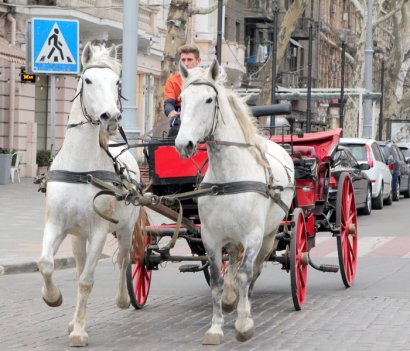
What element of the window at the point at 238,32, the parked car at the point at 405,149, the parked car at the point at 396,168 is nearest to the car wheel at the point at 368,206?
the parked car at the point at 396,168

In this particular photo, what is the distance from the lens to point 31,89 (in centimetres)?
3697

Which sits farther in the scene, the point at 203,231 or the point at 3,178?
the point at 3,178

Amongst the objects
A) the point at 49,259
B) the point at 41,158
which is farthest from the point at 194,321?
the point at 41,158

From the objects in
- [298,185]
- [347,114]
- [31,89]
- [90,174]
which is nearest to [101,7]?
[31,89]

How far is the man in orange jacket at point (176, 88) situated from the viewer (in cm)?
1108

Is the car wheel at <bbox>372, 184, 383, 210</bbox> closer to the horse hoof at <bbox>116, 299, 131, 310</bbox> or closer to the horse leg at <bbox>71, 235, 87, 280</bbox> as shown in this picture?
the horse hoof at <bbox>116, 299, 131, 310</bbox>

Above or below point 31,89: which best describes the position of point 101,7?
above

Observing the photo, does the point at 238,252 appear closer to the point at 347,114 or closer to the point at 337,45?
the point at 347,114

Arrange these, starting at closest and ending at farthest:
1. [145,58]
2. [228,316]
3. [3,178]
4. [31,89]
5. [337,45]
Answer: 1. [228,316]
2. [3,178]
3. [31,89]
4. [145,58]
5. [337,45]

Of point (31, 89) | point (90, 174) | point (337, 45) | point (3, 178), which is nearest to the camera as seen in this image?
point (90, 174)

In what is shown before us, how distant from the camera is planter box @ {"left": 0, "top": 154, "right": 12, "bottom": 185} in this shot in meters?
31.6

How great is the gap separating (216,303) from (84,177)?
140 cm

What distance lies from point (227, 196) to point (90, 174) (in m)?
1.07

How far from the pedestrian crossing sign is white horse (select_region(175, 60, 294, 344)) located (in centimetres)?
652
